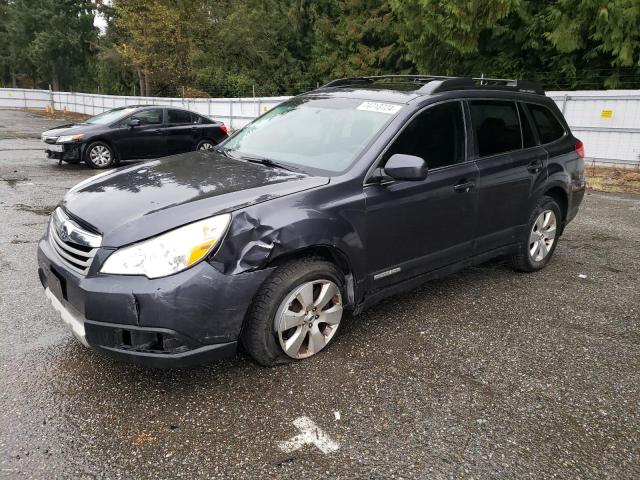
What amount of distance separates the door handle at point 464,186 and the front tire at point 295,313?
4.04 ft

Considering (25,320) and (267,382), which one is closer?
(267,382)

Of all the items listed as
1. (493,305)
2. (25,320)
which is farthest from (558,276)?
(25,320)

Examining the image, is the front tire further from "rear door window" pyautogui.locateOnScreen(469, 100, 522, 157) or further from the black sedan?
the black sedan

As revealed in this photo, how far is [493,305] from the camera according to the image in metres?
4.19

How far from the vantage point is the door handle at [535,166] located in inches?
178

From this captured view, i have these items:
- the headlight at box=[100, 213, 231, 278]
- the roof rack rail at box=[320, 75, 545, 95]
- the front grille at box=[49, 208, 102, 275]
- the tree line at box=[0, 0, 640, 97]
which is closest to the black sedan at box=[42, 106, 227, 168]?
the roof rack rail at box=[320, 75, 545, 95]

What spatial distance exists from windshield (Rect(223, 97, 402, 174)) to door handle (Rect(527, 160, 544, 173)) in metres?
1.64

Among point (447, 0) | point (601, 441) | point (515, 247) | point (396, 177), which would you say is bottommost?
point (601, 441)

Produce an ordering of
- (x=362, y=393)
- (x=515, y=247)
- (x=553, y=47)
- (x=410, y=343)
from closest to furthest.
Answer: (x=362, y=393)
(x=410, y=343)
(x=515, y=247)
(x=553, y=47)

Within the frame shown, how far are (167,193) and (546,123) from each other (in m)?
3.74

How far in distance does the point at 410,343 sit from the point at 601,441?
4.14ft

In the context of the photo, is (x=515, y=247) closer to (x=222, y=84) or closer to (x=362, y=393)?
(x=362, y=393)

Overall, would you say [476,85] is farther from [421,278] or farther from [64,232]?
[64,232]

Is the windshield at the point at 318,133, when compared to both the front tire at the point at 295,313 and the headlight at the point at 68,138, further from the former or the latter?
the headlight at the point at 68,138
